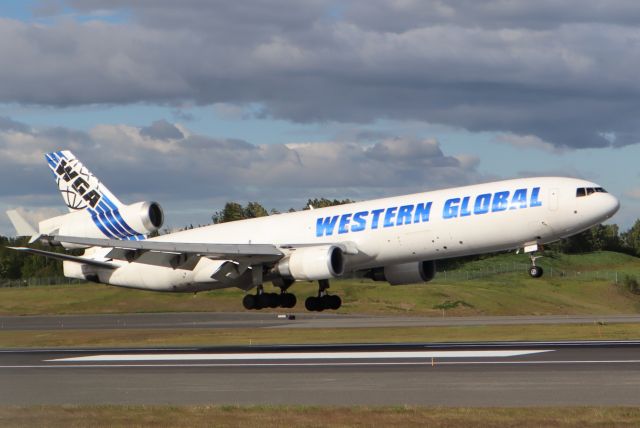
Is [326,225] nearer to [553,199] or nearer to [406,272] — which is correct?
[406,272]

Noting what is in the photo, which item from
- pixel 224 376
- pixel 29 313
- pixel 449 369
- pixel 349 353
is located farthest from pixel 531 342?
pixel 29 313

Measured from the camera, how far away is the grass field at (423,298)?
108000mm

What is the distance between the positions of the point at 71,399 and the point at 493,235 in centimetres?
2542

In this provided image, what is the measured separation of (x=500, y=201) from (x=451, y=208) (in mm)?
2513

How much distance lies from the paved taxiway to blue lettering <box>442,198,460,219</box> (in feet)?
77.7

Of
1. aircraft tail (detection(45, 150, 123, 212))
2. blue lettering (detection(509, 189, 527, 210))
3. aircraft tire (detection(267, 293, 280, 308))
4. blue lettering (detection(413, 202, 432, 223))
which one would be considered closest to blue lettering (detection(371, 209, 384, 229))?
blue lettering (detection(413, 202, 432, 223))

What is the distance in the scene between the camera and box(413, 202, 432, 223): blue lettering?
52469 mm

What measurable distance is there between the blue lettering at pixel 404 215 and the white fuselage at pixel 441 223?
2.0 inches

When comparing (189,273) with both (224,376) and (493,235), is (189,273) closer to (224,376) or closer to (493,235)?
(493,235)

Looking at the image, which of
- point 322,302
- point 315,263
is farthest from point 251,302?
point 315,263

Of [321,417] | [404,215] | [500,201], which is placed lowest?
[321,417]

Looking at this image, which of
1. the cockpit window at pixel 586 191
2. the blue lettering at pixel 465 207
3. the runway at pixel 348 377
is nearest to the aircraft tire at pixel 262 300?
the runway at pixel 348 377

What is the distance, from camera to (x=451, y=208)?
51.8 metres

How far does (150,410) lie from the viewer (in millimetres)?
28844
